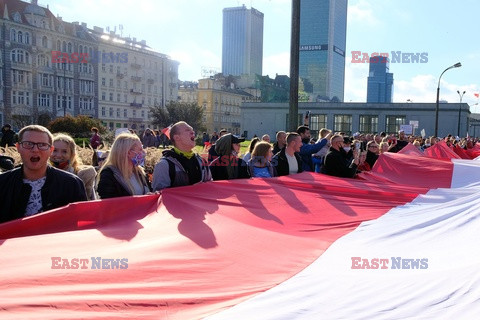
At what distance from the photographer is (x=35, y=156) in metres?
4.01

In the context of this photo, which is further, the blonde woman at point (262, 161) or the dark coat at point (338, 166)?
the dark coat at point (338, 166)

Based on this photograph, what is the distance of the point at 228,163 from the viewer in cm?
718

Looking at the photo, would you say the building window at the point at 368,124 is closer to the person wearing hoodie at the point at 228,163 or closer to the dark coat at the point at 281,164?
the dark coat at the point at 281,164

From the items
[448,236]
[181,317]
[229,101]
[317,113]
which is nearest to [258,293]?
[181,317]

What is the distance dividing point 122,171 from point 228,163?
2.31 m

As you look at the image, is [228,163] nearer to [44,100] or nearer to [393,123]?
[393,123]

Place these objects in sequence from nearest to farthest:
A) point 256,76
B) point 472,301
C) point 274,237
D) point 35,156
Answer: point 472,301 < point 35,156 < point 274,237 < point 256,76

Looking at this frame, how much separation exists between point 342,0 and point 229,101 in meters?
79.0

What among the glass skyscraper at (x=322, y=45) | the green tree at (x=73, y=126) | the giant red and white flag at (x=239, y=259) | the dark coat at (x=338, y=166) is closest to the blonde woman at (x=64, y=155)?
the giant red and white flag at (x=239, y=259)

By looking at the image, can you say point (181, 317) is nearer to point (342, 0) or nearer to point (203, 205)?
point (203, 205)

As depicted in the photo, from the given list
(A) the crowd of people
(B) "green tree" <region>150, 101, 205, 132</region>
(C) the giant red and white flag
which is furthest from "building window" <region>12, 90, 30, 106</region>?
(C) the giant red and white flag

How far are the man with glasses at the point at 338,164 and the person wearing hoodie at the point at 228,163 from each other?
1.66 metres

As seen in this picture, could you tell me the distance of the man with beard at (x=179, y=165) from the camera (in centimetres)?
565

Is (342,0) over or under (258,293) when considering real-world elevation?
over
